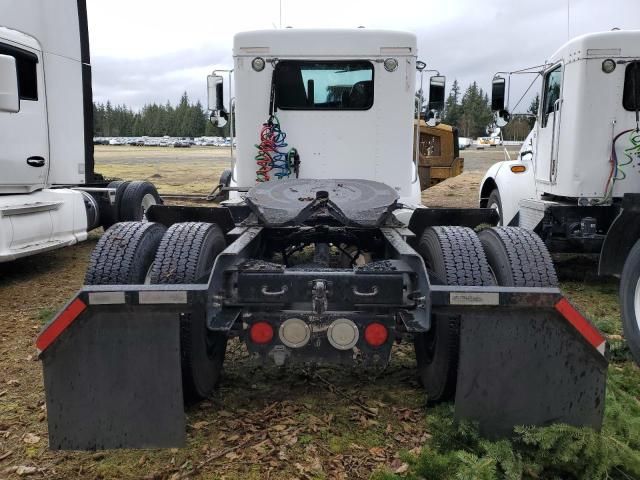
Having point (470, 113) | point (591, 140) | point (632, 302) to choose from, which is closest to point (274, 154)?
point (591, 140)

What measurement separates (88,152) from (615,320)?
23.1 ft

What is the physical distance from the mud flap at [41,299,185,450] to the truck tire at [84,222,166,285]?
1.83 feet

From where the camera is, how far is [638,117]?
629cm

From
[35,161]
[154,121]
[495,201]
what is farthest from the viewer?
[154,121]

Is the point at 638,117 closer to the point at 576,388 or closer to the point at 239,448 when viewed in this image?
the point at 576,388

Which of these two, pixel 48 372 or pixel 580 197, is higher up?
pixel 580 197

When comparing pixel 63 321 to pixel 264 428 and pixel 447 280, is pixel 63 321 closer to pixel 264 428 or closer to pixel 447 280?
pixel 264 428

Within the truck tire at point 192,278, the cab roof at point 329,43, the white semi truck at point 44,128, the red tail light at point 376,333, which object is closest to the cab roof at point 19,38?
the white semi truck at point 44,128

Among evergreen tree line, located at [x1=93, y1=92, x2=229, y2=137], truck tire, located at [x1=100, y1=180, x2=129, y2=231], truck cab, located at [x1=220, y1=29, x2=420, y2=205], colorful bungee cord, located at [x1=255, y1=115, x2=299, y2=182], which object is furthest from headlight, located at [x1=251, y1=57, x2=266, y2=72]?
evergreen tree line, located at [x1=93, y1=92, x2=229, y2=137]

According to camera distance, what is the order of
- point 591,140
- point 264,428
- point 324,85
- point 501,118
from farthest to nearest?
point 501,118 < point 591,140 < point 324,85 < point 264,428

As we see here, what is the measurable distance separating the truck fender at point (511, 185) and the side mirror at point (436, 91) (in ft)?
5.98

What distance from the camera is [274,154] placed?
6125 millimetres

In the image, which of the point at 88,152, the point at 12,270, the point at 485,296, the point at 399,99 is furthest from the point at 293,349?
the point at 88,152

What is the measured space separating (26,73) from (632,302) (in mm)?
6784
